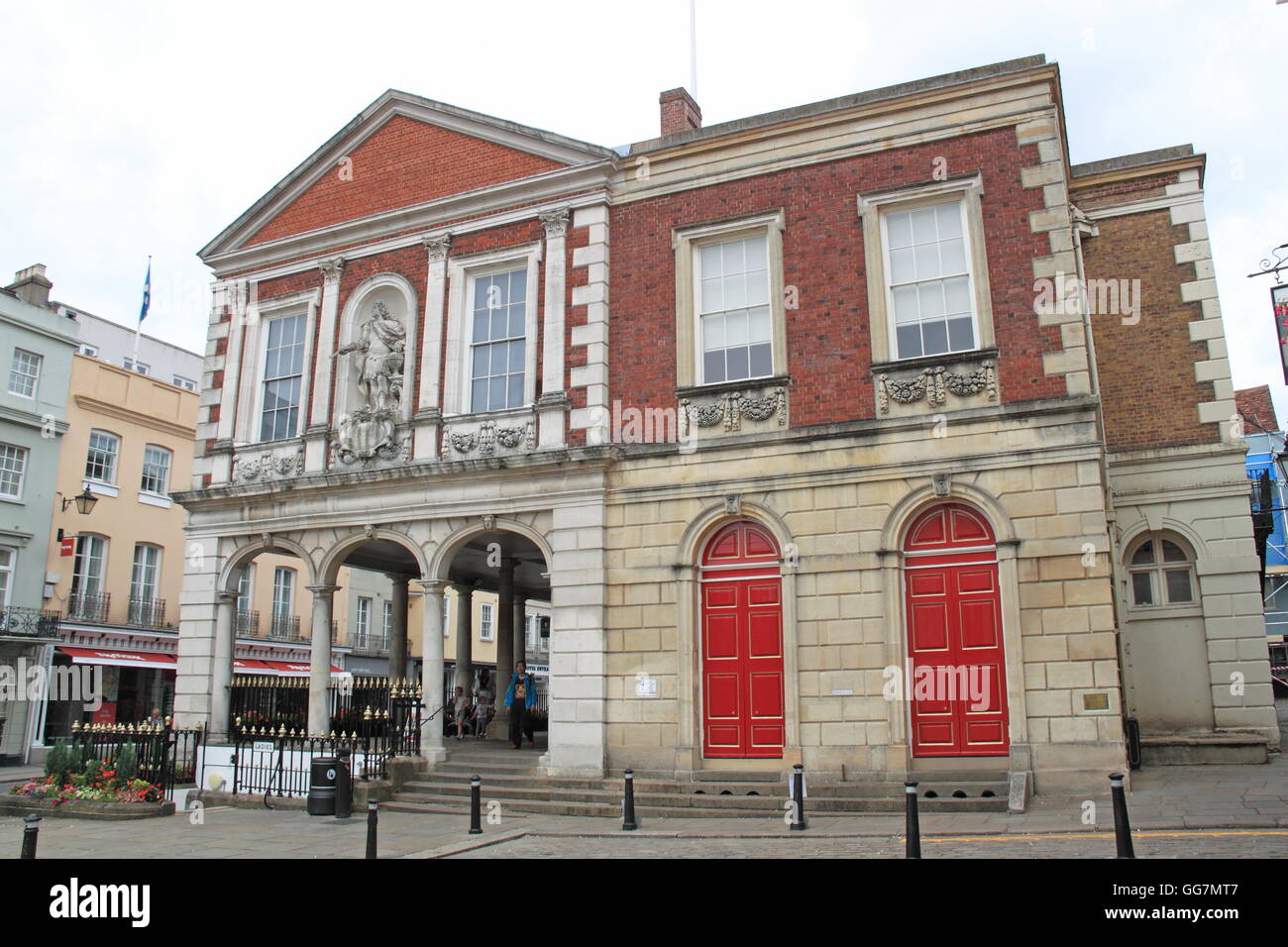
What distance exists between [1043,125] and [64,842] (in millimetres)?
16280

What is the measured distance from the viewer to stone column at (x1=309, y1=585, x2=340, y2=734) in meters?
17.9

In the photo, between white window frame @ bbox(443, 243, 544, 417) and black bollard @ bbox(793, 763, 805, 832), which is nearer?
black bollard @ bbox(793, 763, 805, 832)

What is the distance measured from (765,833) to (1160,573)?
11172 millimetres

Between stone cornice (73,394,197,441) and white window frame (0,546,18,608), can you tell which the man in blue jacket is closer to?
stone cornice (73,394,197,441)

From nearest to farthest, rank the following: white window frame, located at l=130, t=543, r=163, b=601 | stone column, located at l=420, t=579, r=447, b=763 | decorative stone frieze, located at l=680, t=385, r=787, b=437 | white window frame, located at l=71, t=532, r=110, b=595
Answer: decorative stone frieze, located at l=680, t=385, r=787, b=437 < stone column, located at l=420, t=579, r=447, b=763 < white window frame, located at l=71, t=532, r=110, b=595 < white window frame, located at l=130, t=543, r=163, b=601

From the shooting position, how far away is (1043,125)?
14.5m

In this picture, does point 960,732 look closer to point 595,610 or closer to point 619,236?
point 595,610

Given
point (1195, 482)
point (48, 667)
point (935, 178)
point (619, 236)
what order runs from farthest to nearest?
1. point (48, 667)
2. point (1195, 482)
3. point (619, 236)
4. point (935, 178)

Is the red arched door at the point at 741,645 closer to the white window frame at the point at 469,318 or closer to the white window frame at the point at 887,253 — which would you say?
the white window frame at the point at 887,253

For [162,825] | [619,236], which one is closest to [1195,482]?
[619,236]

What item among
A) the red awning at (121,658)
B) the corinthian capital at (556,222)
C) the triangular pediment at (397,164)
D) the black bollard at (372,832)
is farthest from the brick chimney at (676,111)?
the red awning at (121,658)

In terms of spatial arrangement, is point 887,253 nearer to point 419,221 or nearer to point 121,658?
point 419,221

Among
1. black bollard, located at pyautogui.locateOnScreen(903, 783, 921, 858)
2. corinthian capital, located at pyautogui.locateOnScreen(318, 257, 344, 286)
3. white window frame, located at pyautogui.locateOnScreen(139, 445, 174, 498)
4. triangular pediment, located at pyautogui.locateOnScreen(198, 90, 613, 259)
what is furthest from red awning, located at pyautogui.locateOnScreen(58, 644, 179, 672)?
black bollard, located at pyautogui.locateOnScreen(903, 783, 921, 858)

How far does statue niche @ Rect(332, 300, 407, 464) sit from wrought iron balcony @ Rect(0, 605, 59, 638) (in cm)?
1676
